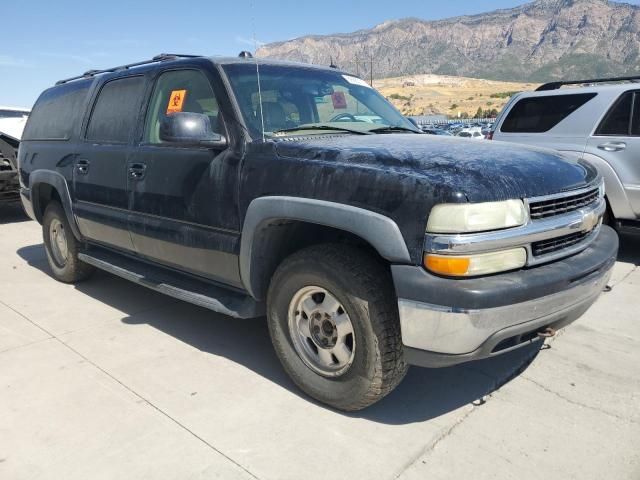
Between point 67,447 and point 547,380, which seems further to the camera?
point 547,380

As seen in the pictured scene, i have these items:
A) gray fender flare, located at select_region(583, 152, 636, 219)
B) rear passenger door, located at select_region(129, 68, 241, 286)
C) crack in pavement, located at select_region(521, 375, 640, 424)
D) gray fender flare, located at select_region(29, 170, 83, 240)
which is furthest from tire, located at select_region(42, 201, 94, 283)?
gray fender flare, located at select_region(583, 152, 636, 219)

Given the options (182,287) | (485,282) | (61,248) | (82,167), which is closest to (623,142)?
(485,282)

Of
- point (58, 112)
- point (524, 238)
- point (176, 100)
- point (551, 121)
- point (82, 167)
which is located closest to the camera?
point (524, 238)

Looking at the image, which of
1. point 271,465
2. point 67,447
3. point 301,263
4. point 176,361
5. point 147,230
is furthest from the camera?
point 147,230

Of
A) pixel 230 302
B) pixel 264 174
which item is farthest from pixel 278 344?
pixel 264 174

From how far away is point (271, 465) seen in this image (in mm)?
2574

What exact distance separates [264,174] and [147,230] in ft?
4.24

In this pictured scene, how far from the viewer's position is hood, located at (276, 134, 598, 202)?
247 centimetres

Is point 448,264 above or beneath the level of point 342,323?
above

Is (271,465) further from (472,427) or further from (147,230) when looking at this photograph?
(147,230)

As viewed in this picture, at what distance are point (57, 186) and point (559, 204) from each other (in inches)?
166

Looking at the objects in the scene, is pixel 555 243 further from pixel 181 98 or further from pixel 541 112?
pixel 541 112

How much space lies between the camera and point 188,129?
10.3 ft

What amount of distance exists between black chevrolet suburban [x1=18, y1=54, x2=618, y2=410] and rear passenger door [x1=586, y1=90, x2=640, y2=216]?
10.2ft
